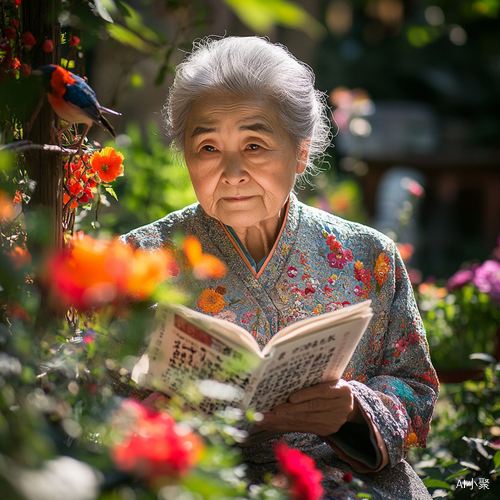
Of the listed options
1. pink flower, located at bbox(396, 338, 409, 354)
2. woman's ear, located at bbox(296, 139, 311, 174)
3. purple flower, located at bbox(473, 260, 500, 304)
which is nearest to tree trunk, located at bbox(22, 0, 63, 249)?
woman's ear, located at bbox(296, 139, 311, 174)

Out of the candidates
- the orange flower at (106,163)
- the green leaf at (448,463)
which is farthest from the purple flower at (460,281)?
the orange flower at (106,163)

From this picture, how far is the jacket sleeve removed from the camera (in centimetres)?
147

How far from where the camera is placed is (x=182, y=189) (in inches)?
124

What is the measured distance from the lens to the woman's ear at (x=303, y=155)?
5.87 ft

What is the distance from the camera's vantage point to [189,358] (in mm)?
1099

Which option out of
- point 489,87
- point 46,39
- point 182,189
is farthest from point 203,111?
point 489,87

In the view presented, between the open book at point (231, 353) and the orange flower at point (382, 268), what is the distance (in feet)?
1.84

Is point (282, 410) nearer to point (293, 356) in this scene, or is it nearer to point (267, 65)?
point (293, 356)

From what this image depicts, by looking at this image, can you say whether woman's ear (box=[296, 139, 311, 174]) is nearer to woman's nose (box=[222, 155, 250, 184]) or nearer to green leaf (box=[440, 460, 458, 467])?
woman's nose (box=[222, 155, 250, 184])

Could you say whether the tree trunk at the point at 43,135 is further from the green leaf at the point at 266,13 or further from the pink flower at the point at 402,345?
the pink flower at the point at 402,345

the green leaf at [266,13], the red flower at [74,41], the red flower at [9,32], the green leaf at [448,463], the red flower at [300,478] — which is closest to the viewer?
the green leaf at [266,13]

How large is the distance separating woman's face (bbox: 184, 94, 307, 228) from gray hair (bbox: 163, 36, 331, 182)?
0.10 feet

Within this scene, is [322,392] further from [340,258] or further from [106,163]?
[106,163]

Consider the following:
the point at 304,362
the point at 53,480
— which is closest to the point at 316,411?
the point at 304,362
